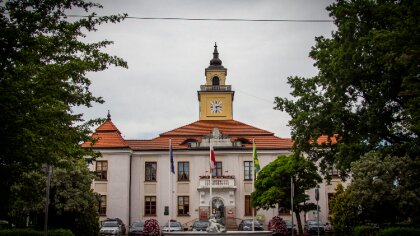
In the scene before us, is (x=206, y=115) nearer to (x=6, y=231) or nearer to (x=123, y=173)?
(x=123, y=173)

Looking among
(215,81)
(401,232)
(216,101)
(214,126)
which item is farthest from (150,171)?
(401,232)

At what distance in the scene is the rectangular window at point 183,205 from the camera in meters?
48.8

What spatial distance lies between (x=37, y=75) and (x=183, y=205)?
3696 centimetres

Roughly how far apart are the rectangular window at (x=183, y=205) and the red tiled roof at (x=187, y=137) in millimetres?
5052

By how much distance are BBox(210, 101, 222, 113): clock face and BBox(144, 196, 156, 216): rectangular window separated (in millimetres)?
14585

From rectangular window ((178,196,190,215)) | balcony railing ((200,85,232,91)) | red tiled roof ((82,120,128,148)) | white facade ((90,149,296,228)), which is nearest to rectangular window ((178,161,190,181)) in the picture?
white facade ((90,149,296,228))

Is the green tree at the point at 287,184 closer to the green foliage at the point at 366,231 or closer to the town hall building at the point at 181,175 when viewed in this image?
the town hall building at the point at 181,175

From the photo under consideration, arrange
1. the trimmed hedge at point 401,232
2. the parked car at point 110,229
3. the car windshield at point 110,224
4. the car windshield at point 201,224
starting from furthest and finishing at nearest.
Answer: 1. the car windshield at point 110,224
2. the car windshield at point 201,224
3. the parked car at point 110,229
4. the trimmed hedge at point 401,232

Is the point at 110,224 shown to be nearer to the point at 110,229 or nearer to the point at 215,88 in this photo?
the point at 110,229

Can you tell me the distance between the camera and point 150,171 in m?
49.7

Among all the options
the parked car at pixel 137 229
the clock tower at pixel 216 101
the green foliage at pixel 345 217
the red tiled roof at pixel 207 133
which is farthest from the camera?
the clock tower at pixel 216 101

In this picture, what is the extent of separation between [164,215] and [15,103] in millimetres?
37126

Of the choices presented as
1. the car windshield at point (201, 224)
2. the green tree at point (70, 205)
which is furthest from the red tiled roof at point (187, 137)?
the green tree at point (70, 205)

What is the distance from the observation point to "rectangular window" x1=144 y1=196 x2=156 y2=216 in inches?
1918
